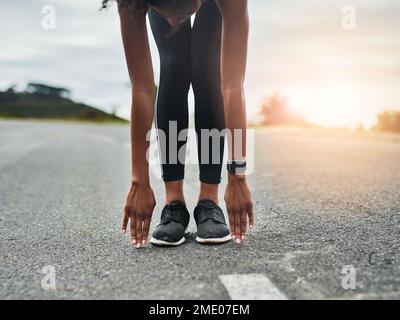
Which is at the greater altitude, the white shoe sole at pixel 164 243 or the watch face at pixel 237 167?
the watch face at pixel 237 167

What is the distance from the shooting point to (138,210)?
8.44ft

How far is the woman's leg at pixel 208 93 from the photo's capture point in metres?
2.79

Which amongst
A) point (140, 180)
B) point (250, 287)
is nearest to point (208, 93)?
point (140, 180)

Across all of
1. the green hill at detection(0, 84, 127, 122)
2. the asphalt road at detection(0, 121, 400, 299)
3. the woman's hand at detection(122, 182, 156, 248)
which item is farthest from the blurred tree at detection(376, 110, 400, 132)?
the green hill at detection(0, 84, 127, 122)

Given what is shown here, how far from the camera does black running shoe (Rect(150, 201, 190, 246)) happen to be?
2621 millimetres

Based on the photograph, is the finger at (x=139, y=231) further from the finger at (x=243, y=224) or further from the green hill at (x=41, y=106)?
the green hill at (x=41, y=106)

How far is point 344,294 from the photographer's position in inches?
72.6

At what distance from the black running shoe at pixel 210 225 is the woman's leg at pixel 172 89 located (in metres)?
0.18

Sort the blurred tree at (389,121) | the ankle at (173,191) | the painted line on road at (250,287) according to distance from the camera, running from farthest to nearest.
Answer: the blurred tree at (389,121), the ankle at (173,191), the painted line on road at (250,287)

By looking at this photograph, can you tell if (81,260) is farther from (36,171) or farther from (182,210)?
(36,171)

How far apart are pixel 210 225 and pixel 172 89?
736 millimetres

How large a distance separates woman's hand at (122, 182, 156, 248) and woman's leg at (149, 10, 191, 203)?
0.32m

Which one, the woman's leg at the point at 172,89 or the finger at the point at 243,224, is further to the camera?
the woman's leg at the point at 172,89

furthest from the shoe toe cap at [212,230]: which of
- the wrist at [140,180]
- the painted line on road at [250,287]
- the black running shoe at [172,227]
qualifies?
the painted line on road at [250,287]
